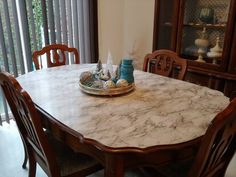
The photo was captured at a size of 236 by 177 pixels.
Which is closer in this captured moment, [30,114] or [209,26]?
[30,114]

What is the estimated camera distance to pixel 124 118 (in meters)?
1.20

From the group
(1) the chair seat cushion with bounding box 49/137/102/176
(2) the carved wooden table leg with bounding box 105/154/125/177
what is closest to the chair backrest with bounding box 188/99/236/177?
(2) the carved wooden table leg with bounding box 105/154/125/177

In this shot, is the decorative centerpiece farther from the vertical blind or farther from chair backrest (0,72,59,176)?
the vertical blind

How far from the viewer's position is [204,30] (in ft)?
8.00

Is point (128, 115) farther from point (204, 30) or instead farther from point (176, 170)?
point (204, 30)

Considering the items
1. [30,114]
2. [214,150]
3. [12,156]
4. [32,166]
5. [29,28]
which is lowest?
[12,156]

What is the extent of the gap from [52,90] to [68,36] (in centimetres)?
147

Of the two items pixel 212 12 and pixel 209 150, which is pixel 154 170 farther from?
pixel 212 12

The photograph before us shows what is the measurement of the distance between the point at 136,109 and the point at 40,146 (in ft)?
1.77

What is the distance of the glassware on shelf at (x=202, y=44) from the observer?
2.45 m

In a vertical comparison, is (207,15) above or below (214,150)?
above

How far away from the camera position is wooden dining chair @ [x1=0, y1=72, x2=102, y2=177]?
3.70 ft

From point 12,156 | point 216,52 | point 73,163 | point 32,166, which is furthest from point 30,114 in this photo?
point 216,52

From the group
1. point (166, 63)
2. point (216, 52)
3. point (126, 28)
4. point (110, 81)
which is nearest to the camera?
point (110, 81)
